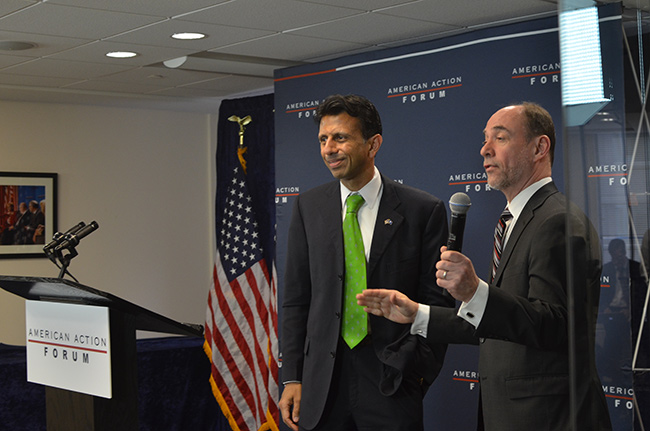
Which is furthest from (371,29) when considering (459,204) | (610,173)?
(610,173)

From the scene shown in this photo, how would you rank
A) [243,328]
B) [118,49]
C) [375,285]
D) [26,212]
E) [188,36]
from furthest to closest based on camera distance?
1. [26,212]
2. [243,328]
3. [118,49]
4. [188,36]
5. [375,285]

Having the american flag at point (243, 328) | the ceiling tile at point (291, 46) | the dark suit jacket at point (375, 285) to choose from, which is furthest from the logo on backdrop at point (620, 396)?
the american flag at point (243, 328)

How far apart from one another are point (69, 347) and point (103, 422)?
291 mm

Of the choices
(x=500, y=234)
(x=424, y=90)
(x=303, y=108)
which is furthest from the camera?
(x=303, y=108)

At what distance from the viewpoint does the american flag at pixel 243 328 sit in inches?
220

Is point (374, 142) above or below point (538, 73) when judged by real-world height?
below

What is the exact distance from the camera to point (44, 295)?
298 cm

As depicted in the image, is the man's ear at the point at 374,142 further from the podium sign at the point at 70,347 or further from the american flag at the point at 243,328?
the american flag at the point at 243,328

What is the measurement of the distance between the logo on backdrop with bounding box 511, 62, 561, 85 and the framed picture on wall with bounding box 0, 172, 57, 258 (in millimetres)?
3602

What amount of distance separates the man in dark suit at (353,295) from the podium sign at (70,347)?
1.91ft

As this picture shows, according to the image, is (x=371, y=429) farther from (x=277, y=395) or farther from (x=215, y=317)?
(x=215, y=317)

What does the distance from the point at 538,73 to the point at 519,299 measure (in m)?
2.03

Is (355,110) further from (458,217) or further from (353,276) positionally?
(458,217)

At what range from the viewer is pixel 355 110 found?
2.63 metres
